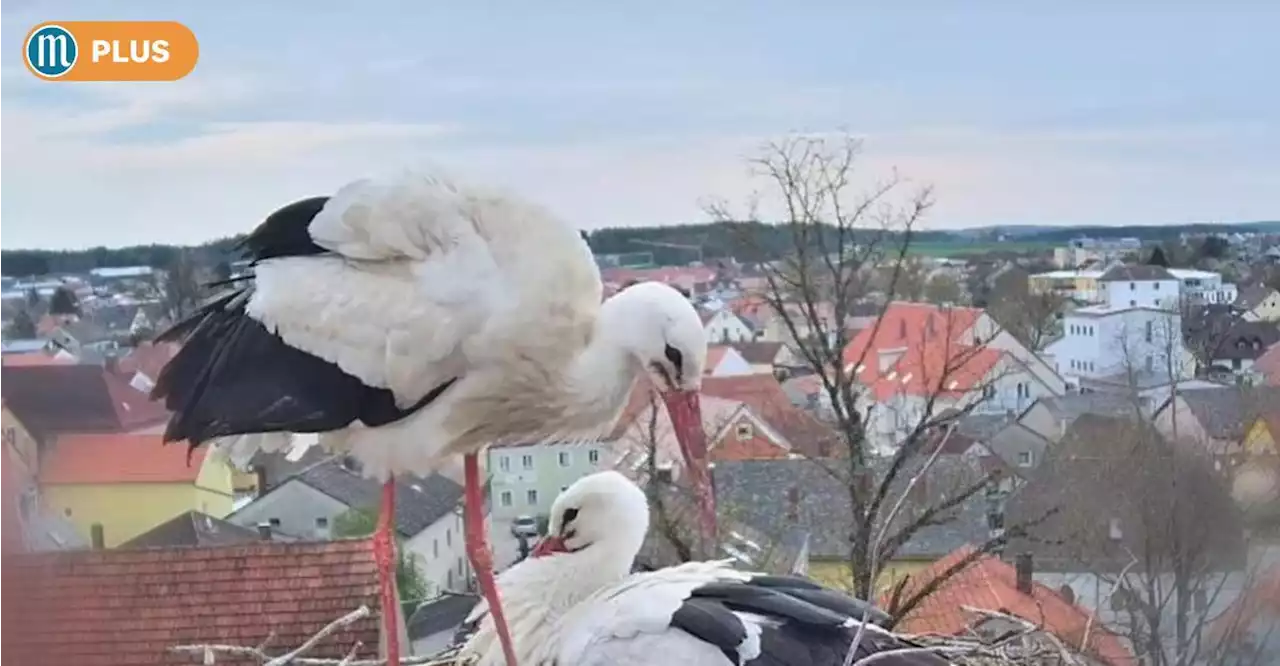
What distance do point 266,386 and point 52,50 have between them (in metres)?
0.40

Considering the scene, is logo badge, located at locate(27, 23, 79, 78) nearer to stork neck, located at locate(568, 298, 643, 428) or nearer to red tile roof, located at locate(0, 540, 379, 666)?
red tile roof, located at locate(0, 540, 379, 666)

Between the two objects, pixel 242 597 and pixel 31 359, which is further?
pixel 242 597

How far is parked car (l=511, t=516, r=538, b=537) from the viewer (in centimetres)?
201

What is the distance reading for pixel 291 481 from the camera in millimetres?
1992

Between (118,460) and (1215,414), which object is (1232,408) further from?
(118,460)

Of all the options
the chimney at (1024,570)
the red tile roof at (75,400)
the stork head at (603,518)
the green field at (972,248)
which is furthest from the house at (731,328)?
the red tile roof at (75,400)

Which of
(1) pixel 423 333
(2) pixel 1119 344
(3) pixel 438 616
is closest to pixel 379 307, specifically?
(1) pixel 423 333

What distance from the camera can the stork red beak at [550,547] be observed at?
5.52ft

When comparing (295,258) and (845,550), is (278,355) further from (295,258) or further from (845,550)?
(845,550)

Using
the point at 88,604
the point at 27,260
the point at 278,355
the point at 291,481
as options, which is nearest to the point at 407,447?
the point at 278,355

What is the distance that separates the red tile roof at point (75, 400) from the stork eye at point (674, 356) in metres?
0.52

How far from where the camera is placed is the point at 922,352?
10.5 ft

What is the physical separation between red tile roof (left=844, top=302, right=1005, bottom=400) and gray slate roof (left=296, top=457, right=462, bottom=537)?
4.90 ft

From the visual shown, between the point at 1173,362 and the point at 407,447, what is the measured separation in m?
1.53
